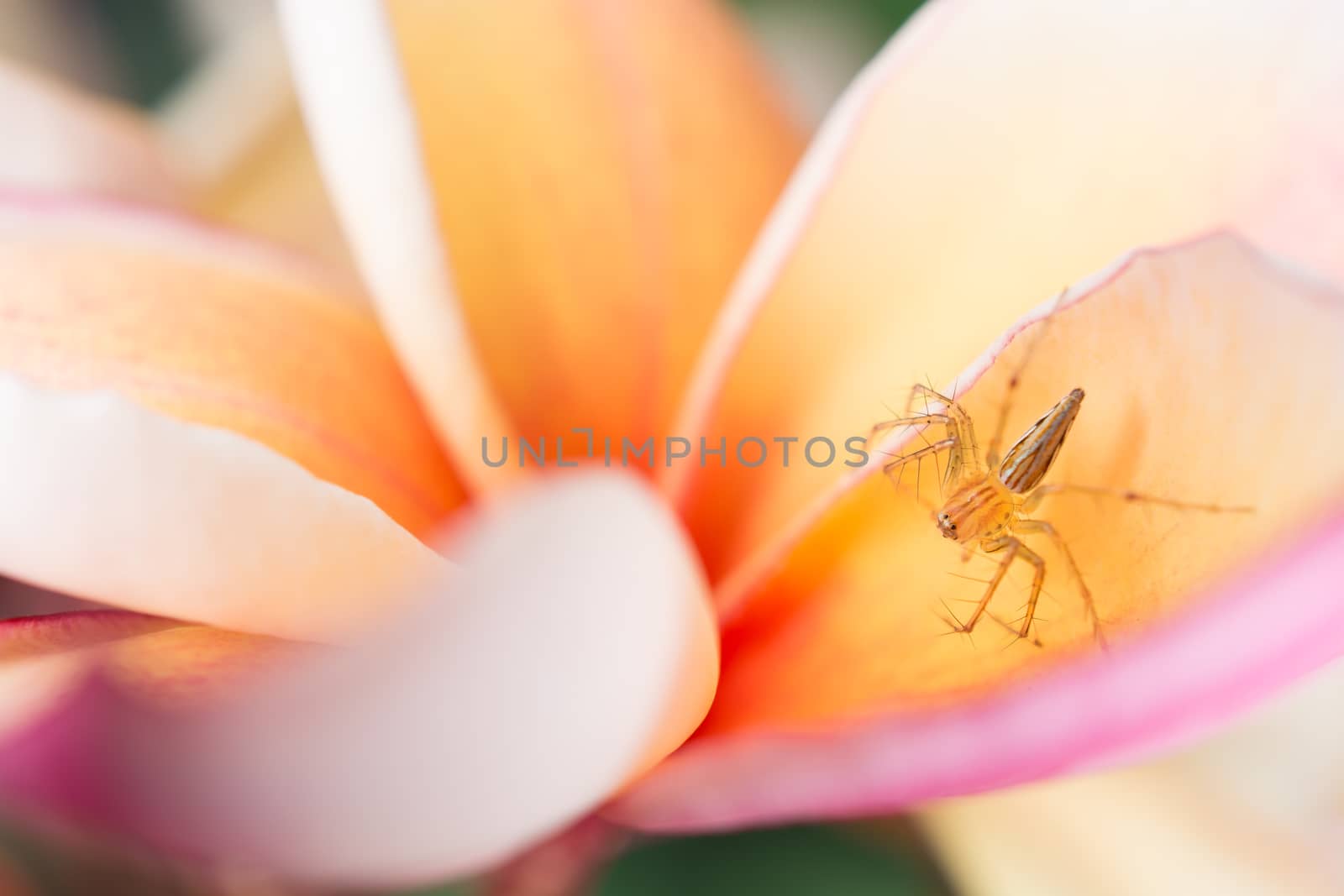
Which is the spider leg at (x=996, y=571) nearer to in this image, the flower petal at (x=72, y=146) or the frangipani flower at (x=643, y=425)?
the frangipani flower at (x=643, y=425)

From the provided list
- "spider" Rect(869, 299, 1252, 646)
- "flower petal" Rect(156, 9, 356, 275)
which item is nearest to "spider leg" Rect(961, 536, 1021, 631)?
"spider" Rect(869, 299, 1252, 646)

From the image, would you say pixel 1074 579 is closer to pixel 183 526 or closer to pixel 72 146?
pixel 183 526

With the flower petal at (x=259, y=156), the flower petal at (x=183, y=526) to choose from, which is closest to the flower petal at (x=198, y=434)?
the flower petal at (x=183, y=526)

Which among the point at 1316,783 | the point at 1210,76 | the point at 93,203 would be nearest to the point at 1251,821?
the point at 1316,783

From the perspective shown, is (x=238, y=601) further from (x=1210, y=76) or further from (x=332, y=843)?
(x=1210, y=76)

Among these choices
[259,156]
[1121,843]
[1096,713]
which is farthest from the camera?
[259,156]

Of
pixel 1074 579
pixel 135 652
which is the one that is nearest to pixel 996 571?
pixel 1074 579
